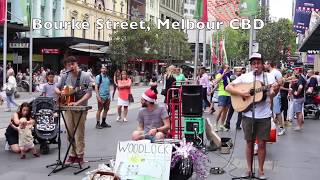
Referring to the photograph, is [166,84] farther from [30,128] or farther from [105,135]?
[30,128]

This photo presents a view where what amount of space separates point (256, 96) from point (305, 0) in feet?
60.3

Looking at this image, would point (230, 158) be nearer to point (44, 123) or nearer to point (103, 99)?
point (44, 123)

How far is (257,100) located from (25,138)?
4.52 m

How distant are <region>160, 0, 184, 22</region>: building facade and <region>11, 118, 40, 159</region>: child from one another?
244ft

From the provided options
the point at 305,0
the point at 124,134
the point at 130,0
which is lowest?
the point at 124,134

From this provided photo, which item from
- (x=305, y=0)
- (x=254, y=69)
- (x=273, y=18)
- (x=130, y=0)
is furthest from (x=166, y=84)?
(x=130, y=0)

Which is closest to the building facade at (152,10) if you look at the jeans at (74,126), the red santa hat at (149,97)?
the jeans at (74,126)

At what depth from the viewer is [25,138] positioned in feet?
32.0

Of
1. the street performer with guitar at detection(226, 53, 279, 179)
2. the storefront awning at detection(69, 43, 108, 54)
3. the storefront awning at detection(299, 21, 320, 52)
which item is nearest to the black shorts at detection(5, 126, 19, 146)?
the street performer with guitar at detection(226, 53, 279, 179)

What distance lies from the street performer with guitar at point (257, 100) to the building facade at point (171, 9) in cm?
7624

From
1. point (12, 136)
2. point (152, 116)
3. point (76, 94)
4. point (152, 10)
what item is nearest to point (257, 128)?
point (152, 116)

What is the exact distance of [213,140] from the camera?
10367 millimetres

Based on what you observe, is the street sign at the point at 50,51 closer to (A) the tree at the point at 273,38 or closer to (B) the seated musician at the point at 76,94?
(A) the tree at the point at 273,38

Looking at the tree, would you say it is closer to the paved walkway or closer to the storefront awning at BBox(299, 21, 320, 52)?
the storefront awning at BBox(299, 21, 320, 52)
